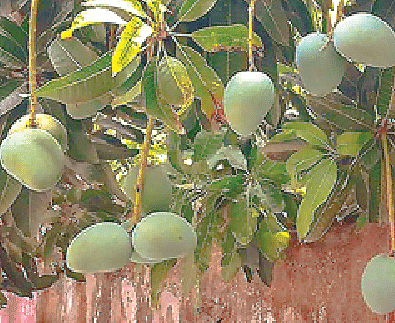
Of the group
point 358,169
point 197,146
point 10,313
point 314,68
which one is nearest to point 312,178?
point 358,169

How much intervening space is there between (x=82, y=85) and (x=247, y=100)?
20 centimetres

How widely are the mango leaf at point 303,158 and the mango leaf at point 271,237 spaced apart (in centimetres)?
32

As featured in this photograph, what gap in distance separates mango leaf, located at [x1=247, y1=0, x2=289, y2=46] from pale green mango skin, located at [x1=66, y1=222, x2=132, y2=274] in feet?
1.34

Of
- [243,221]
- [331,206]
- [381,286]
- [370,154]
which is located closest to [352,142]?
[370,154]

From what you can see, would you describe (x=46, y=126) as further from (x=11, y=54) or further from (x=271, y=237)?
(x=271, y=237)

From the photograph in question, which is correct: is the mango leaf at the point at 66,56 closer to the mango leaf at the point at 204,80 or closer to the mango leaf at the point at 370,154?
the mango leaf at the point at 204,80

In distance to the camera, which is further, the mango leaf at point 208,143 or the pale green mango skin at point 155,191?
the mango leaf at point 208,143

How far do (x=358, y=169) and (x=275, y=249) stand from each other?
1.36 ft

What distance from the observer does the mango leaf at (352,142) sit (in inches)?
37.7

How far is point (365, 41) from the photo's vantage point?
59 cm

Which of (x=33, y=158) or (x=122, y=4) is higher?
(x=122, y=4)

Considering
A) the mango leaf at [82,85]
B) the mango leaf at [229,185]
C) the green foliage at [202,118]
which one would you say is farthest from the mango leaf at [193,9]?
the mango leaf at [229,185]

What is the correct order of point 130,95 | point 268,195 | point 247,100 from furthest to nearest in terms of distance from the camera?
point 268,195, point 130,95, point 247,100

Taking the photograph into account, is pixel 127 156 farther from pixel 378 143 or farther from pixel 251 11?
pixel 251 11
